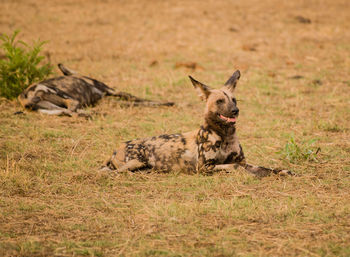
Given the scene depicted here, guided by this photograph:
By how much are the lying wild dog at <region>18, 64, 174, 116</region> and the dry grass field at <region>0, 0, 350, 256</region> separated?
0.21 metres

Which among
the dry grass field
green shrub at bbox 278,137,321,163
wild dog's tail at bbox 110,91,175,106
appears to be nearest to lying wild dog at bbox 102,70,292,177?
the dry grass field

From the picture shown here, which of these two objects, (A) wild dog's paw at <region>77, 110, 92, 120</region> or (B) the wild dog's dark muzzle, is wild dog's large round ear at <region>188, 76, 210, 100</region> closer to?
(B) the wild dog's dark muzzle

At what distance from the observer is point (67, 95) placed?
329 inches

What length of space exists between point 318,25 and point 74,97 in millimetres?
9928

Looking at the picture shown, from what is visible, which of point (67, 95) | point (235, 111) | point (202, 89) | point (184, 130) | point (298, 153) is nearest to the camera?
point (235, 111)

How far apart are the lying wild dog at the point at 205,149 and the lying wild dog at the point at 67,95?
2.74 meters

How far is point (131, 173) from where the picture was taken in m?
5.10

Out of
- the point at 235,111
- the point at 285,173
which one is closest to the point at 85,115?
the point at 235,111

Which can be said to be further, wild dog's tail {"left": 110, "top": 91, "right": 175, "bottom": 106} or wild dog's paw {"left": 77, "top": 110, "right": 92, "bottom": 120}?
wild dog's tail {"left": 110, "top": 91, "right": 175, "bottom": 106}

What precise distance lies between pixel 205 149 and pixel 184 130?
76.4 inches

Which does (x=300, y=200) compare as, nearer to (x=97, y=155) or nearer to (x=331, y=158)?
(x=331, y=158)

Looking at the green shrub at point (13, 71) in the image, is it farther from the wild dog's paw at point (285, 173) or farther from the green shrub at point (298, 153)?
the wild dog's paw at point (285, 173)

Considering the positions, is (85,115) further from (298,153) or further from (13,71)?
(298,153)

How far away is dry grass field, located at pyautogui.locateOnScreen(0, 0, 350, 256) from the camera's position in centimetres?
356
